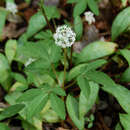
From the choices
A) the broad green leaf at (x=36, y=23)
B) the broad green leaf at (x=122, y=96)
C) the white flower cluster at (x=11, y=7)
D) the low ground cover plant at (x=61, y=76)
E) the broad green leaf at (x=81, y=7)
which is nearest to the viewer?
the low ground cover plant at (x=61, y=76)

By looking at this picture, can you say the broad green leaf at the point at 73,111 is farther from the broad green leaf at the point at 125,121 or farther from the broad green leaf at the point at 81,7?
the broad green leaf at the point at 81,7

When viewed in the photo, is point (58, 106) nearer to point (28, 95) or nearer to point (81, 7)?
point (28, 95)

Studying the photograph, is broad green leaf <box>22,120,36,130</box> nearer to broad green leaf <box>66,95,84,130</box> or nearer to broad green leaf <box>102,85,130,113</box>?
broad green leaf <box>66,95,84,130</box>

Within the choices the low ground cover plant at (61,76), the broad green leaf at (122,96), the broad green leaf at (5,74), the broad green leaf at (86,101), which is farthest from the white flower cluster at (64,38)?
the broad green leaf at (5,74)

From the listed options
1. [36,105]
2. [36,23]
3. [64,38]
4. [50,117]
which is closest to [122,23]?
[36,23]

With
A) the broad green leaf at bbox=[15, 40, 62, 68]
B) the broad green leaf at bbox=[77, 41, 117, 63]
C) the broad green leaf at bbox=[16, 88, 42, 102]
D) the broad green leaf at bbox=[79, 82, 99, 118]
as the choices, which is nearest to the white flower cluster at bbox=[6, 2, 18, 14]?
the broad green leaf at bbox=[77, 41, 117, 63]
